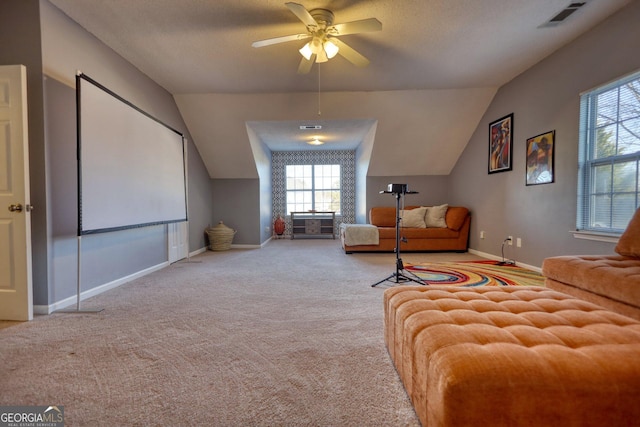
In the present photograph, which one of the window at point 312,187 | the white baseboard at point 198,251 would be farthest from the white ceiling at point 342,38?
the window at point 312,187

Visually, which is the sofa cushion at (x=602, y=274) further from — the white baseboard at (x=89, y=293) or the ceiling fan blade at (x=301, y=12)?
the white baseboard at (x=89, y=293)

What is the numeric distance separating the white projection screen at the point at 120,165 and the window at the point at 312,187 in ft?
14.4

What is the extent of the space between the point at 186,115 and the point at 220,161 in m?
1.12

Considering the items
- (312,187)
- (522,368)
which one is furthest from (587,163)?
(312,187)

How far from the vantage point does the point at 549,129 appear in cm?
342

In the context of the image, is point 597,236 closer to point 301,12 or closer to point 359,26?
point 359,26

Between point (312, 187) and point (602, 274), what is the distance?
6.86 meters

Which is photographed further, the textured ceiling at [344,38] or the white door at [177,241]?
the white door at [177,241]

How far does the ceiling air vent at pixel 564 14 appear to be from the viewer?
8.21 feet

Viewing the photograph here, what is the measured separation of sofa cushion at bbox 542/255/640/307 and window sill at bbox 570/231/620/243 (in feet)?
2.41

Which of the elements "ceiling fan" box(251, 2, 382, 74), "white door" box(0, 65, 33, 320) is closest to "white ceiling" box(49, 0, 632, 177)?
"ceiling fan" box(251, 2, 382, 74)

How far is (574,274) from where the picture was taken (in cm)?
196

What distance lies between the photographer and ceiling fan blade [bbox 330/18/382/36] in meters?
2.32

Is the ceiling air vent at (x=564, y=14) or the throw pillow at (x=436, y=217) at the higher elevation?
the ceiling air vent at (x=564, y=14)
